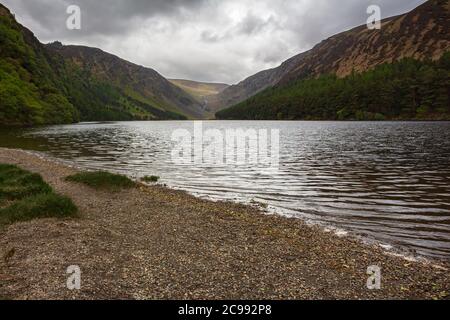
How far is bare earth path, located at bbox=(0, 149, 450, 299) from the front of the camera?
966 cm

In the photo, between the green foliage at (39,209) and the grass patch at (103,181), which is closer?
the green foliage at (39,209)

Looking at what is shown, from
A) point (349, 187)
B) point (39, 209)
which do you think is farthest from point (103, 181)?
point (349, 187)

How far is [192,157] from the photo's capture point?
47.3 metres

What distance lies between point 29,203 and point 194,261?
10.4 metres

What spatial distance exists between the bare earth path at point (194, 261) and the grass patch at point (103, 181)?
7223mm

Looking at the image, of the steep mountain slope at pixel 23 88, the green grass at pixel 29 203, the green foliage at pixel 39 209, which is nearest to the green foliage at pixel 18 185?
the green grass at pixel 29 203

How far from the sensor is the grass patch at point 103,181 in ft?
Result: 82.2

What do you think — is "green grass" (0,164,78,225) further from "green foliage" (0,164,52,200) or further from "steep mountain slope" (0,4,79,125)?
"steep mountain slope" (0,4,79,125)

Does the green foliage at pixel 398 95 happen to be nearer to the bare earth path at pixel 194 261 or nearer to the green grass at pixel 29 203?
the bare earth path at pixel 194 261

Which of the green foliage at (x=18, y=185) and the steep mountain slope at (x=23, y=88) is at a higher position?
the steep mountain slope at (x=23, y=88)

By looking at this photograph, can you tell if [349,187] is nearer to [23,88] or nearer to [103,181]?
[103,181]

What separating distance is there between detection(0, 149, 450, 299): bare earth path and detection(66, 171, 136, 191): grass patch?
7.22m
